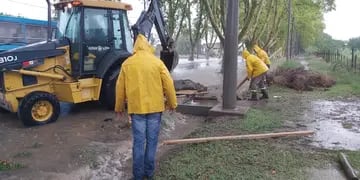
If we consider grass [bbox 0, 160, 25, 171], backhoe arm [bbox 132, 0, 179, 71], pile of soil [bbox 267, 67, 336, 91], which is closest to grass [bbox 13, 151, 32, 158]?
grass [bbox 0, 160, 25, 171]

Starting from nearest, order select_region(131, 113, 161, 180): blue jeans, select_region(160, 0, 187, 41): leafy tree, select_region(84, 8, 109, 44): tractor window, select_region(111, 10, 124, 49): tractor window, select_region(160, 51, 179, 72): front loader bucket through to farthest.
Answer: select_region(131, 113, 161, 180): blue jeans, select_region(84, 8, 109, 44): tractor window, select_region(111, 10, 124, 49): tractor window, select_region(160, 51, 179, 72): front loader bucket, select_region(160, 0, 187, 41): leafy tree

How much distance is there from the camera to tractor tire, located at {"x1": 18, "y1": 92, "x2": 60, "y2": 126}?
8.24m

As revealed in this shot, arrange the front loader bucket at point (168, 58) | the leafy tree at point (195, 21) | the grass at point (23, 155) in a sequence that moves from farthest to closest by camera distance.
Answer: the leafy tree at point (195, 21) → the front loader bucket at point (168, 58) → the grass at point (23, 155)

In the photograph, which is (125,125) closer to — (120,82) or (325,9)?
(120,82)

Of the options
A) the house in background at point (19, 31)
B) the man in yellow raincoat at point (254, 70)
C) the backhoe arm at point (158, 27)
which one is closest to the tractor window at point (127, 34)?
the backhoe arm at point (158, 27)

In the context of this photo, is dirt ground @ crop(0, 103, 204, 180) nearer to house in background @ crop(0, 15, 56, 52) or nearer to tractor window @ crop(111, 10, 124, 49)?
tractor window @ crop(111, 10, 124, 49)

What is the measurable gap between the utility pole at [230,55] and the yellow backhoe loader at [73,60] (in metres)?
1.82

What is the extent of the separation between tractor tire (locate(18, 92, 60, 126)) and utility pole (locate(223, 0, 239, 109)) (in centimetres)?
377

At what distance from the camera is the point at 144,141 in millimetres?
5066

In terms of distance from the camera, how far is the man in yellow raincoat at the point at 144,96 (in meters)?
4.88

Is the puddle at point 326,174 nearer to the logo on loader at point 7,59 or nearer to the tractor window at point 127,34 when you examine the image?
the tractor window at point 127,34

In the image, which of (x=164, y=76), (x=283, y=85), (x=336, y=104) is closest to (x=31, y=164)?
(x=164, y=76)

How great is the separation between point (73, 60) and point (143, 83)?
16.1 ft

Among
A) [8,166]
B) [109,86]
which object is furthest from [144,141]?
[109,86]
